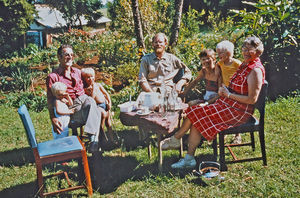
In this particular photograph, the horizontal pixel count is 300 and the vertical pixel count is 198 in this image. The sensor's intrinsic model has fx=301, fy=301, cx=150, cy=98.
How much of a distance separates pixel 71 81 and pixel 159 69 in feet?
4.65

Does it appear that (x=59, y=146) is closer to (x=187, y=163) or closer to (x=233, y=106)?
(x=187, y=163)

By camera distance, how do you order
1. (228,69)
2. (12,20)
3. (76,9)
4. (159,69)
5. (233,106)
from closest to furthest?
(233,106), (228,69), (159,69), (12,20), (76,9)

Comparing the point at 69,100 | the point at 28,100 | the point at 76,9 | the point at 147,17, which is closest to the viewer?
the point at 69,100

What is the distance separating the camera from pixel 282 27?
266 inches

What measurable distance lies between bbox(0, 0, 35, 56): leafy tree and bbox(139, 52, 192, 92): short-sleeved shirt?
12829 millimetres

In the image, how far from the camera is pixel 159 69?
490cm

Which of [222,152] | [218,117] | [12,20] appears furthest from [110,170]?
[12,20]

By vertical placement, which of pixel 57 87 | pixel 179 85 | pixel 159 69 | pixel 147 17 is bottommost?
pixel 179 85

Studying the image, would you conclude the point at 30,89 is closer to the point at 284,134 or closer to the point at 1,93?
the point at 1,93

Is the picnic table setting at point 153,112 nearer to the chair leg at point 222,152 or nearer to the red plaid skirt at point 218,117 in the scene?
the red plaid skirt at point 218,117

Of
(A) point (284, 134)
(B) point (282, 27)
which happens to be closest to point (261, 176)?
(A) point (284, 134)

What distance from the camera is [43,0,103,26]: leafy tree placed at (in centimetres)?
2064

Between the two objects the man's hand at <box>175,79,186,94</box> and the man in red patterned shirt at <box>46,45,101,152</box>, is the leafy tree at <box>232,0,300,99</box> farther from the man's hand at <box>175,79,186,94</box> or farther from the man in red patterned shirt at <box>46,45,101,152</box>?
the man in red patterned shirt at <box>46,45,101,152</box>

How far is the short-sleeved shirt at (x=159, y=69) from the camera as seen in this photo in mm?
4887
